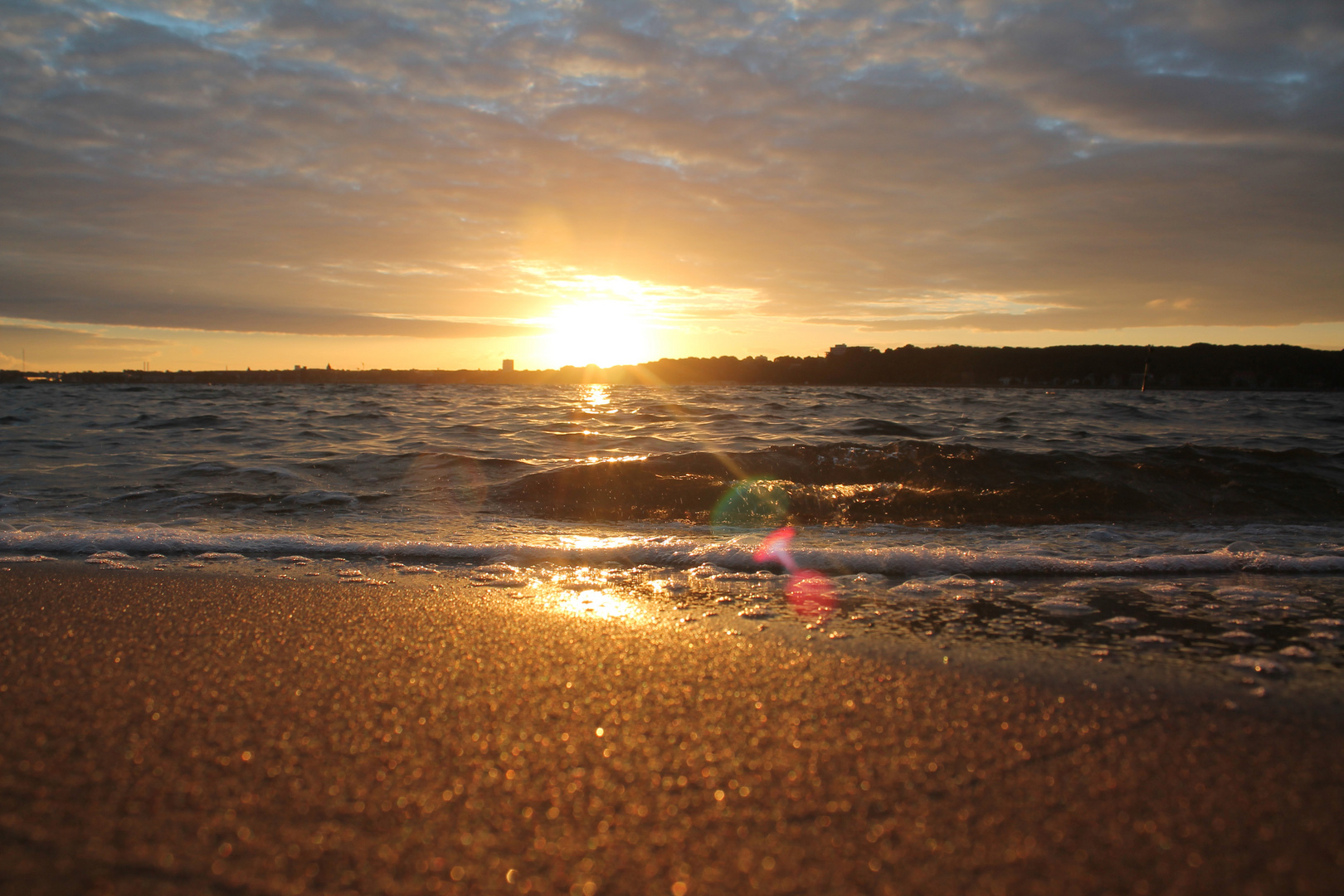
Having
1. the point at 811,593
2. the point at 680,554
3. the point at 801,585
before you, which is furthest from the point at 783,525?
the point at 811,593

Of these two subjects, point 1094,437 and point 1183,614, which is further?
point 1094,437

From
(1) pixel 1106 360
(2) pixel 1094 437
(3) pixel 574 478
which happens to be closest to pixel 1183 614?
(3) pixel 574 478

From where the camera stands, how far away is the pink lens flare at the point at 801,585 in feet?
9.89

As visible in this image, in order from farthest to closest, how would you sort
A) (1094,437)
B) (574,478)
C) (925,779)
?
(1094,437)
(574,478)
(925,779)

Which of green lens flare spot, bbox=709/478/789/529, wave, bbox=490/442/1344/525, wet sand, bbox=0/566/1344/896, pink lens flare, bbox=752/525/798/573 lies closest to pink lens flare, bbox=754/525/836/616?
pink lens flare, bbox=752/525/798/573

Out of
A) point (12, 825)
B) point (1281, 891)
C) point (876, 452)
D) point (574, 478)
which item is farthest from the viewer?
point (876, 452)

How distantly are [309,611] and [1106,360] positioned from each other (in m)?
68.6

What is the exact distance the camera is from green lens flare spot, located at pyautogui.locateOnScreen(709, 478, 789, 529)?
18.7 feet

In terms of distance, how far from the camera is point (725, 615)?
2889 mm

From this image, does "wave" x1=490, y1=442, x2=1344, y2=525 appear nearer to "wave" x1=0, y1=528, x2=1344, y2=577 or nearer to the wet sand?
"wave" x1=0, y1=528, x2=1344, y2=577

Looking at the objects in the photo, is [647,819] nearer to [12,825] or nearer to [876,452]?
[12,825]

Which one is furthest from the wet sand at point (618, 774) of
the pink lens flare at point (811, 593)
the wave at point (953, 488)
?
the wave at point (953, 488)

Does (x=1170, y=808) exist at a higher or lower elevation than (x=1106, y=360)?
lower

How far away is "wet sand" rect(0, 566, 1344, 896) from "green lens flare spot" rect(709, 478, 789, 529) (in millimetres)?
3191
